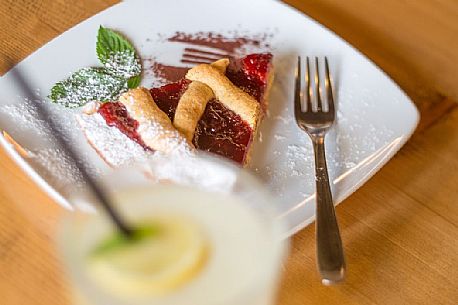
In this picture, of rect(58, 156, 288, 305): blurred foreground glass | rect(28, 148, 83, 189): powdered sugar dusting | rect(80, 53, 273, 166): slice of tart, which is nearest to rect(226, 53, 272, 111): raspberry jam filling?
rect(80, 53, 273, 166): slice of tart

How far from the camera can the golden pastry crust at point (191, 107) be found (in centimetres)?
104

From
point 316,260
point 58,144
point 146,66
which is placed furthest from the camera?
point 146,66

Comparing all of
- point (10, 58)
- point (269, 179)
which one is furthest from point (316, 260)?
point (10, 58)

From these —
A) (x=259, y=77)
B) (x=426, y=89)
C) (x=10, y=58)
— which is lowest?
(x=426, y=89)

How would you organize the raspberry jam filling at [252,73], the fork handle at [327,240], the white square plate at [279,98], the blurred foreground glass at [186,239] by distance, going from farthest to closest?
1. the raspberry jam filling at [252,73]
2. the white square plate at [279,98]
3. the fork handle at [327,240]
4. the blurred foreground glass at [186,239]

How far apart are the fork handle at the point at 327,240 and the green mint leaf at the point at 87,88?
34 centimetres

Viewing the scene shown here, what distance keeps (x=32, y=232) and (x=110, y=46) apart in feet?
1.13

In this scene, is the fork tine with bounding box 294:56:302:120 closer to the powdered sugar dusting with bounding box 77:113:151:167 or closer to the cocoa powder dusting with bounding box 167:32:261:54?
the cocoa powder dusting with bounding box 167:32:261:54

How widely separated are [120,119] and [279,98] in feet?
0.78

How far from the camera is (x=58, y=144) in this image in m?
1.02

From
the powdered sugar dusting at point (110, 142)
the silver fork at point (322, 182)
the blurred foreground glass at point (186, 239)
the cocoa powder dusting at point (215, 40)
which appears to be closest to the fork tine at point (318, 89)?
the silver fork at point (322, 182)

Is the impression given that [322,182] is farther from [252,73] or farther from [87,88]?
[87,88]

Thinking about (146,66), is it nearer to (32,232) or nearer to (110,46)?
(110,46)

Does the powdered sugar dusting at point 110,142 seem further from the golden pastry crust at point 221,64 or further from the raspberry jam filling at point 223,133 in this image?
the golden pastry crust at point 221,64
